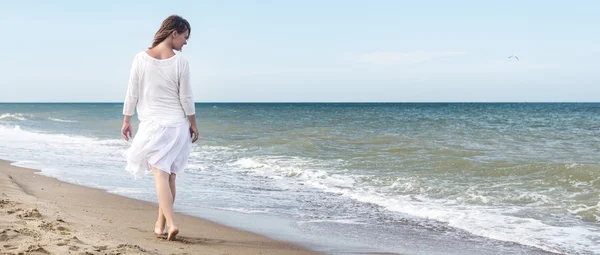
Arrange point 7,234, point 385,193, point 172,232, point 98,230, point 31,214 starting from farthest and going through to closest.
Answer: point 385,193, point 31,214, point 98,230, point 172,232, point 7,234

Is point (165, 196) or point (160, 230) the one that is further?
point (160, 230)

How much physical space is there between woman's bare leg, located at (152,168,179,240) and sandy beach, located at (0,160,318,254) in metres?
0.12

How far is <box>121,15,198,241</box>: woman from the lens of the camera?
4176 mm

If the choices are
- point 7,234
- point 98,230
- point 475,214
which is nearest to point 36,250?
point 7,234

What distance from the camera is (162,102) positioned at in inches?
166

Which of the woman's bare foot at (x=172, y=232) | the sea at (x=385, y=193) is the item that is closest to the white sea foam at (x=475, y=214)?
the sea at (x=385, y=193)

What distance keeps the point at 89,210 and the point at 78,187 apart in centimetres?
214
